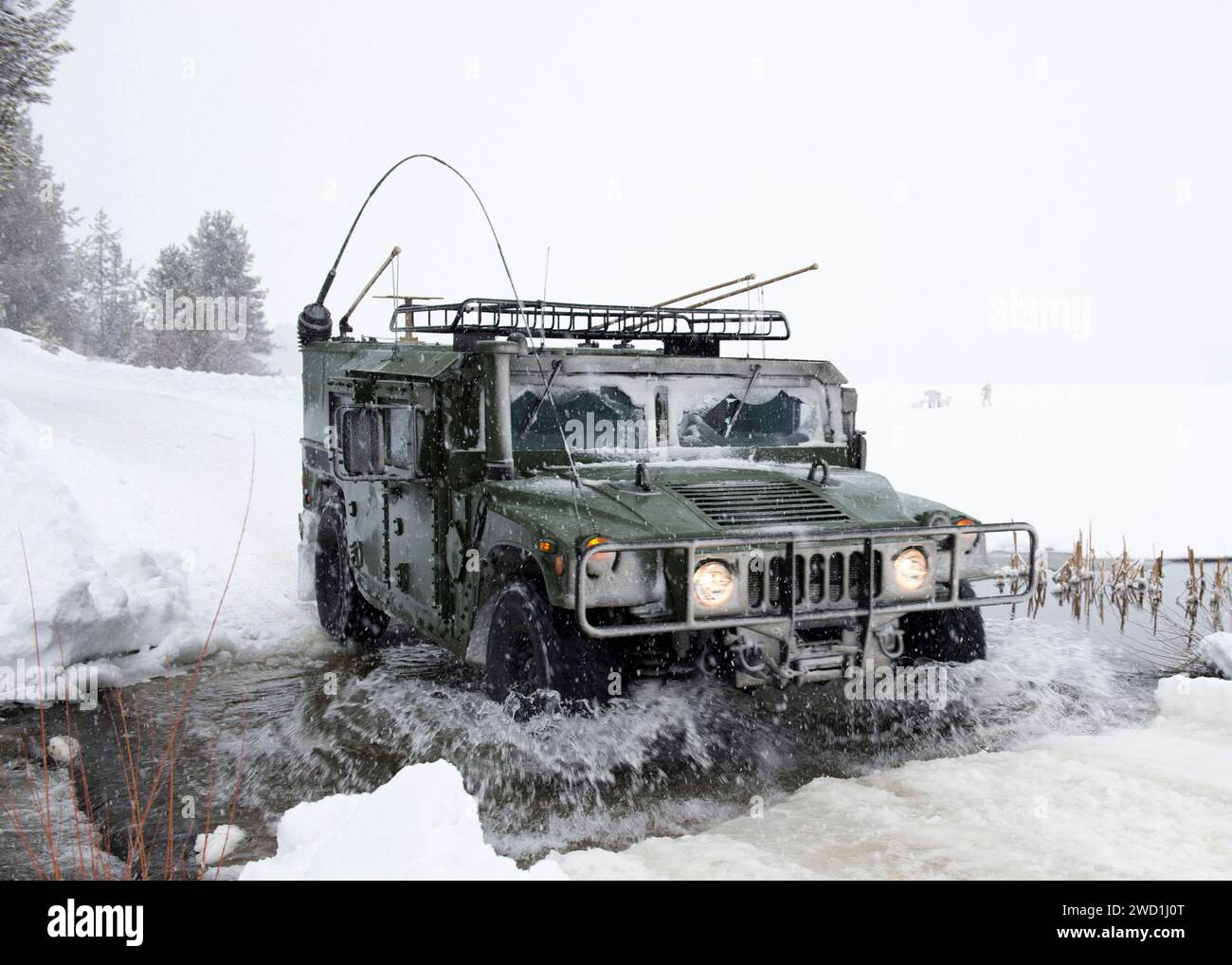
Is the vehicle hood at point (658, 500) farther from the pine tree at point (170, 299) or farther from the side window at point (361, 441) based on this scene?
the pine tree at point (170, 299)

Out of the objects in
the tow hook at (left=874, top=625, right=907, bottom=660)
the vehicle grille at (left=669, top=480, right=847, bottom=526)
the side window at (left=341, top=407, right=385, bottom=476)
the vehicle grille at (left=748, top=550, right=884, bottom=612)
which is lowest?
the tow hook at (left=874, top=625, right=907, bottom=660)

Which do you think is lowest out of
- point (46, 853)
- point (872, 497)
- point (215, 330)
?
point (46, 853)

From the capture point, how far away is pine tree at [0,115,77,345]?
42125 mm

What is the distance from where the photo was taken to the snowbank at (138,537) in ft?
23.7

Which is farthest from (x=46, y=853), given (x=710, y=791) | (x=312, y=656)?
(x=312, y=656)

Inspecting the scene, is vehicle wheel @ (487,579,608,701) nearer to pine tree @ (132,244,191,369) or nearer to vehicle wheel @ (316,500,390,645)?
vehicle wheel @ (316,500,390,645)

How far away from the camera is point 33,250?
1772 inches

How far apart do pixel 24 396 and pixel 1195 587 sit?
1943cm

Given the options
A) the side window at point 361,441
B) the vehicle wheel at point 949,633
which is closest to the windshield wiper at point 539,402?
the side window at point 361,441

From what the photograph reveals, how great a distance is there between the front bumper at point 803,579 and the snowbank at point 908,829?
0.77 meters

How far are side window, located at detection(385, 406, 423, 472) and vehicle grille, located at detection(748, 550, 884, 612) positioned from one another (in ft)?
7.44

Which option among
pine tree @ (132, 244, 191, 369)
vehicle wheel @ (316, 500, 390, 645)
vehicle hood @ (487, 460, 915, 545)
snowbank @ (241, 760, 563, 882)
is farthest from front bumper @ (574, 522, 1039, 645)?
pine tree @ (132, 244, 191, 369)

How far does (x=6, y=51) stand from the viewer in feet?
55.7
